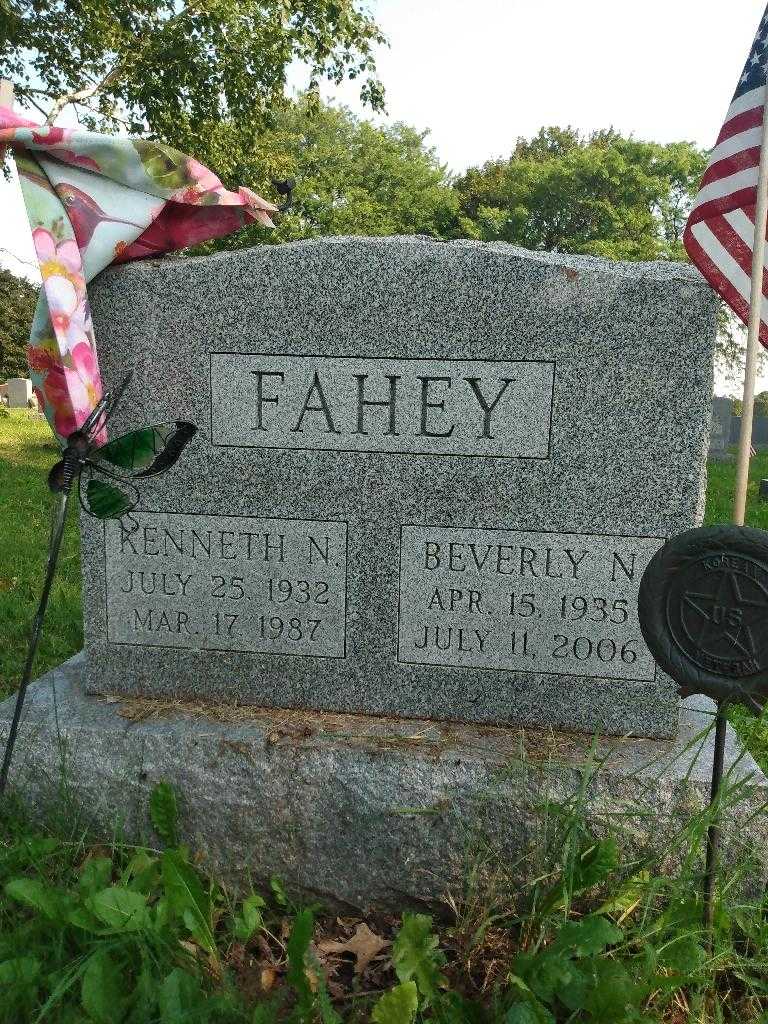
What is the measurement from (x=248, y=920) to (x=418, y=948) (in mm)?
463

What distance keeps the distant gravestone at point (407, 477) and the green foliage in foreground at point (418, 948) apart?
22.2 inches

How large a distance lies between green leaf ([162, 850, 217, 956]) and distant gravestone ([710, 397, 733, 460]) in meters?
16.3

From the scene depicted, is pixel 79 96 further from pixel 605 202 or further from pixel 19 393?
pixel 605 202

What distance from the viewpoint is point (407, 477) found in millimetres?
2531

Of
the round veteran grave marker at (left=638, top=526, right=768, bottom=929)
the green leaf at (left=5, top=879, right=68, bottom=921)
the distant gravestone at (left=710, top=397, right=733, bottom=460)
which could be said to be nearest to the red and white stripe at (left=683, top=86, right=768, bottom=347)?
the round veteran grave marker at (left=638, top=526, right=768, bottom=929)

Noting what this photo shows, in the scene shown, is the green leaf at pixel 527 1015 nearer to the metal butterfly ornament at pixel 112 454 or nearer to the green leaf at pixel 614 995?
the green leaf at pixel 614 995

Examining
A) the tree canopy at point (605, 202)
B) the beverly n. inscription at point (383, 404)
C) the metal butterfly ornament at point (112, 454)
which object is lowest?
the metal butterfly ornament at point (112, 454)

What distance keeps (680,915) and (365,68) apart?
12.4 m

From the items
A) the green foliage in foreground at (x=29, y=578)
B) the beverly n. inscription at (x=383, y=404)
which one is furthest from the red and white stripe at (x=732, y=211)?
the green foliage in foreground at (x=29, y=578)

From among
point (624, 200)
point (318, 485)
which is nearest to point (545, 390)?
point (318, 485)

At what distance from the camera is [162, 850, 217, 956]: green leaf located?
6.25 feet

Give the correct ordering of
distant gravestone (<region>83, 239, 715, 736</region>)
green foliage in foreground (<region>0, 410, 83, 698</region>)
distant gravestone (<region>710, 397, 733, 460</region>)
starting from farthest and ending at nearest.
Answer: distant gravestone (<region>710, 397, 733, 460</region>)
green foliage in foreground (<region>0, 410, 83, 698</region>)
distant gravestone (<region>83, 239, 715, 736</region>)

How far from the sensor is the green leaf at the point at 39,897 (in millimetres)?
1909

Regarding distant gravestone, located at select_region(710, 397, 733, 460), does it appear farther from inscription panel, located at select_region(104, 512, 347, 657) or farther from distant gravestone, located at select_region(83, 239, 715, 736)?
inscription panel, located at select_region(104, 512, 347, 657)
